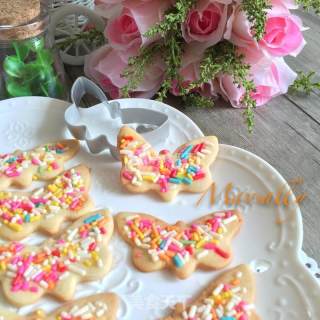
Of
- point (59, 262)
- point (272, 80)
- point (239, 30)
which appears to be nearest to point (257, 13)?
point (239, 30)

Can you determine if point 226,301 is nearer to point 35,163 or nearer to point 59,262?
point 59,262

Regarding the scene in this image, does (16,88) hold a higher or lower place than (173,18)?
lower

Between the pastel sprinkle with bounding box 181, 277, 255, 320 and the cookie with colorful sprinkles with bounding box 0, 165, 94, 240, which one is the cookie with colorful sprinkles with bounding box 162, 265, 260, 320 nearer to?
the pastel sprinkle with bounding box 181, 277, 255, 320

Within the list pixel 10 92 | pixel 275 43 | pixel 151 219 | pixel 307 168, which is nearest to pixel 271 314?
pixel 151 219

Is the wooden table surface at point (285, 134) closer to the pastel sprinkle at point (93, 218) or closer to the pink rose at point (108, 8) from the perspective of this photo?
the pink rose at point (108, 8)

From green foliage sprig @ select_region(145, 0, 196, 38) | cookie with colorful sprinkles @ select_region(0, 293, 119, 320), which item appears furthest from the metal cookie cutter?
cookie with colorful sprinkles @ select_region(0, 293, 119, 320)

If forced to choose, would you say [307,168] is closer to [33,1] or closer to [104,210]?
[104,210]
